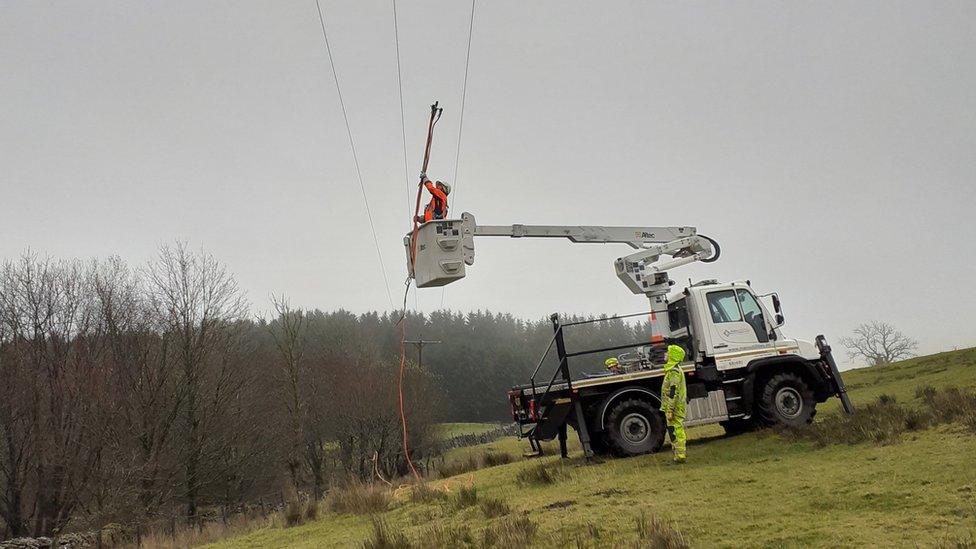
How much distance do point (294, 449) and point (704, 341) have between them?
2964 cm

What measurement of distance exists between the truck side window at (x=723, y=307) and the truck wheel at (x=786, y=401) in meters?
1.30

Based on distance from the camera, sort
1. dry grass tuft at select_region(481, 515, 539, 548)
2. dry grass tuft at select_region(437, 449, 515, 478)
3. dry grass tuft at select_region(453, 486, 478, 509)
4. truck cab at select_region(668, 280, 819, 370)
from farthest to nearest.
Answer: dry grass tuft at select_region(437, 449, 515, 478)
truck cab at select_region(668, 280, 819, 370)
dry grass tuft at select_region(453, 486, 478, 509)
dry grass tuft at select_region(481, 515, 539, 548)

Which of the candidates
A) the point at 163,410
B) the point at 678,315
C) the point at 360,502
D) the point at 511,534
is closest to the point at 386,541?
the point at 511,534

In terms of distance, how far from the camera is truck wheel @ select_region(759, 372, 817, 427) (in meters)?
11.7

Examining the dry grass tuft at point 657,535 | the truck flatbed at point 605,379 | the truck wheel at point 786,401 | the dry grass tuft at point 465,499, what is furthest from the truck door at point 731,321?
the dry grass tuft at point 657,535

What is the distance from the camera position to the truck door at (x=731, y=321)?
477 inches

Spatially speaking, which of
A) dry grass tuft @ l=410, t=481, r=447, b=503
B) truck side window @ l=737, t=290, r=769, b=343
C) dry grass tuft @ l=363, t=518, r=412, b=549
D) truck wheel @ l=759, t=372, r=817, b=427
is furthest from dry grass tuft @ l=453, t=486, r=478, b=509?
truck side window @ l=737, t=290, r=769, b=343

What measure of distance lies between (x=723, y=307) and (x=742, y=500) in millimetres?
5810

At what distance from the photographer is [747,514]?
6488 mm

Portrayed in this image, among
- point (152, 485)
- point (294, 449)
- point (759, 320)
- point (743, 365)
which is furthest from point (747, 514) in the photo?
point (294, 449)

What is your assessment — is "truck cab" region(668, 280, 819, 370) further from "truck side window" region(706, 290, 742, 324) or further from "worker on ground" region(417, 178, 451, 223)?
"worker on ground" region(417, 178, 451, 223)

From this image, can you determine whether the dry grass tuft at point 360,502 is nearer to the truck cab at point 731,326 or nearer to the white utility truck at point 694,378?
the white utility truck at point 694,378

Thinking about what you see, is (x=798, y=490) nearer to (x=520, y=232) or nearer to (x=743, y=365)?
(x=743, y=365)

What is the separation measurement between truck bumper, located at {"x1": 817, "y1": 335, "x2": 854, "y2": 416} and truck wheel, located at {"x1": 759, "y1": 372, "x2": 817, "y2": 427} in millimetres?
490
